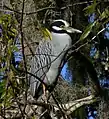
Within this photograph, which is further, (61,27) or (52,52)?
(52,52)

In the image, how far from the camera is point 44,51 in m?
2.16

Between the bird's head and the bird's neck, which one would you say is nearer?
the bird's head

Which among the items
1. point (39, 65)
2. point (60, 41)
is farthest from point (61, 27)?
point (39, 65)

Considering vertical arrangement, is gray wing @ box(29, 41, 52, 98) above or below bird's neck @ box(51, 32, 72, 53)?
below

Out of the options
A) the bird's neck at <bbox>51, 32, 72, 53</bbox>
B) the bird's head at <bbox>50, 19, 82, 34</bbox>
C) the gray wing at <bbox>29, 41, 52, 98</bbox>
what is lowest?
the gray wing at <bbox>29, 41, 52, 98</bbox>

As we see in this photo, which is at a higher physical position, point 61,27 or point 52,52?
point 61,27

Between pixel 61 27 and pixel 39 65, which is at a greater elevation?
pixel 61 27

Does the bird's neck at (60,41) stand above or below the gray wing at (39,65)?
Answer: above

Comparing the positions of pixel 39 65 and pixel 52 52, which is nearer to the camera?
pixel 39 65

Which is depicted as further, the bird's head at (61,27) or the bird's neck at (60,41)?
the bird's neck at (60,41)

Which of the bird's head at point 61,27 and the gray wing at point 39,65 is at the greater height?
the bird's head at point 61,27

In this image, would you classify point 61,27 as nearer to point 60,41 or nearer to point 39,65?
point 60,41

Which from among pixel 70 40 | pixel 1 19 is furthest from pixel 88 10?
pixel 70 40

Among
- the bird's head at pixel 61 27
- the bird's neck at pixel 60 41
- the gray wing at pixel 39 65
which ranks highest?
the bird's head at pixel 61 27
